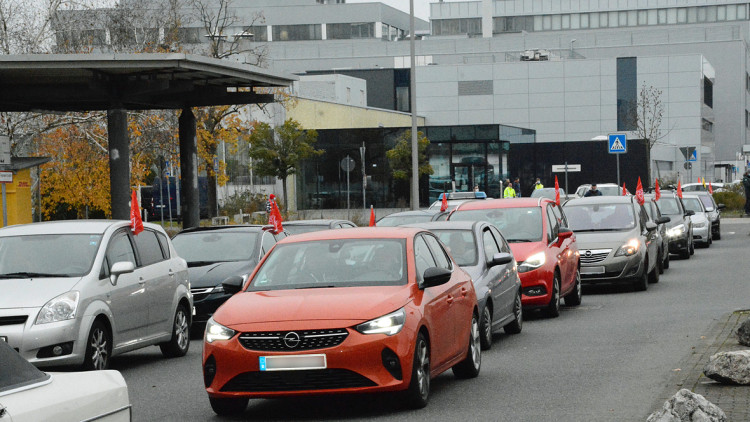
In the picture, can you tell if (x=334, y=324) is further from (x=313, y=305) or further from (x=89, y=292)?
(x=89, y=292)

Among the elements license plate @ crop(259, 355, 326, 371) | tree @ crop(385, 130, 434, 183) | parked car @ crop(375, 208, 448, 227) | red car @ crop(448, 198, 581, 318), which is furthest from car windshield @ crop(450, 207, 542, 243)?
tree @ crop(385, 130, 434, 183)

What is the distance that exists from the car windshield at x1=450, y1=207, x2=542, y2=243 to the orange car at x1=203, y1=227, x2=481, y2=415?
7.74 m

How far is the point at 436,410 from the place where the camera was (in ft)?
31.3

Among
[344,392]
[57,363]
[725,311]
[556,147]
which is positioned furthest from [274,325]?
[556,147]

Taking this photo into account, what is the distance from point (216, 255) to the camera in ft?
58.5

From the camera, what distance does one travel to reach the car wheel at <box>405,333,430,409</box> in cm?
928

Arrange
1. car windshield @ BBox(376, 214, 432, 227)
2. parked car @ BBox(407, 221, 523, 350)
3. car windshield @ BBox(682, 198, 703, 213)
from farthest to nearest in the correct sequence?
car windshield @ BBox(682, 198, 703, 213), car windshield @ BBox(376, 214, 432, 227), parked car @ BBox(407, 221, 523, 350)

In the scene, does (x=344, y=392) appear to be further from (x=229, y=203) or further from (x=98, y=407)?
(x=229, y=203)

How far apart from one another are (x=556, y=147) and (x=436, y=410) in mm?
66633

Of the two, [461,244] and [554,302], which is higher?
[461,244]

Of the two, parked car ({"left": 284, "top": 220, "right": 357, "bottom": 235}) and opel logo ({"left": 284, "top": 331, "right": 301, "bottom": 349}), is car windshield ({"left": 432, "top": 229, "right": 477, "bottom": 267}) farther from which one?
parked car ({"left": 284, "top": 220, "right": 357, "bottom": 235})

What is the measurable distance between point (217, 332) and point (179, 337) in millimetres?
5388

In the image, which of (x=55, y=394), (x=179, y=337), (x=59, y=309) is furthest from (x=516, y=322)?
(x=55, y=394)

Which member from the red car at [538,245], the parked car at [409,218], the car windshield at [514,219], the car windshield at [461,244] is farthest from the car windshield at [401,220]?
the car windshield at [461,244]
